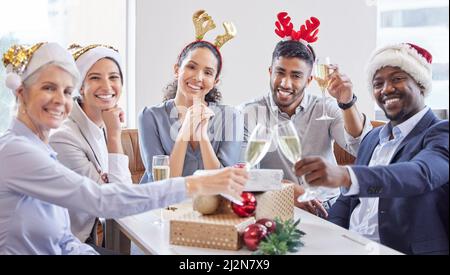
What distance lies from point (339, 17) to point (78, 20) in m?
2.12

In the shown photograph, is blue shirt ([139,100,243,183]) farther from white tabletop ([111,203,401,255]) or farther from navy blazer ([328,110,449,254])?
navy blazer ([328,110,449,254])

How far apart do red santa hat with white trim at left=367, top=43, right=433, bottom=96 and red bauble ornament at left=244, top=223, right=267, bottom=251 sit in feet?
2.59

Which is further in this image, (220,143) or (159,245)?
(220,143)

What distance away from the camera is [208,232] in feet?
5.32

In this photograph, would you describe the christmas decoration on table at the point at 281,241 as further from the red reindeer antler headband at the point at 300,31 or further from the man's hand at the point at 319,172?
the red reindeer antler headband at the point at 300,31

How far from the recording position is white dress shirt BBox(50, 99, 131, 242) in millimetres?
2135

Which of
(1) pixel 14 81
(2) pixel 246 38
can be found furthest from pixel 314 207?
(2) pixel 246 38

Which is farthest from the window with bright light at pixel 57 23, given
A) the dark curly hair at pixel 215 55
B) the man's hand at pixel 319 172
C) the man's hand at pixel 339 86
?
the man's hand at pixel 319 172

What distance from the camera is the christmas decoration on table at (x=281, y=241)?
1.53 meters

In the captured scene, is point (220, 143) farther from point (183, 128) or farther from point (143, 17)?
point (143, 17)

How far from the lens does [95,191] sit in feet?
5.38

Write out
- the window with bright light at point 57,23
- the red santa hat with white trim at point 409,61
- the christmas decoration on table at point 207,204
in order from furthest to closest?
the window with bright light at point 57,23
the red santa hat with white trim at point 409,61
the christmas decoration on table at point 207,204

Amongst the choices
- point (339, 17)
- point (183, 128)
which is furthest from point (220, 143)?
point (339, 17)

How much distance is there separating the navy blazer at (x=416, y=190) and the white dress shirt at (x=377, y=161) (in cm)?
4
